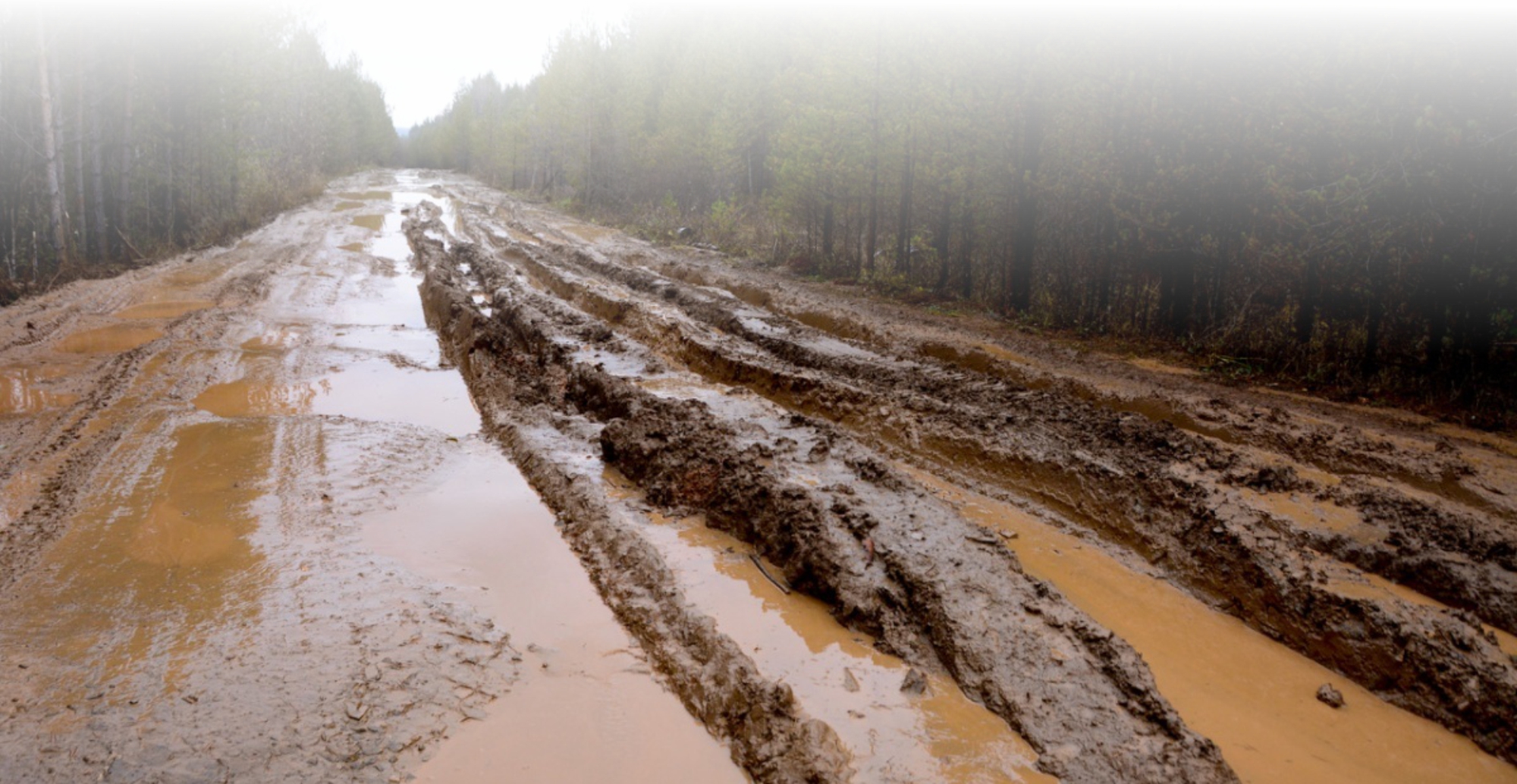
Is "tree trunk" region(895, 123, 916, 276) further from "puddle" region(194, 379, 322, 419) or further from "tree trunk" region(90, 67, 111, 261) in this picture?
"tree trunk" region(90, 67, 111, 261)

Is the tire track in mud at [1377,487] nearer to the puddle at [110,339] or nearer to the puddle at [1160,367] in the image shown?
the puddle at [1160,367]

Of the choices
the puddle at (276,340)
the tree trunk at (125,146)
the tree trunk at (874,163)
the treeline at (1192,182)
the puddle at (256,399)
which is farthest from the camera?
the tree trunk at (125,146)

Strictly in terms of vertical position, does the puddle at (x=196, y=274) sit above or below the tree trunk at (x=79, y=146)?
below

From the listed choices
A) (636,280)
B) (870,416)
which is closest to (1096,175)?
(870,416)

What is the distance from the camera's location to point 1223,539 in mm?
5641

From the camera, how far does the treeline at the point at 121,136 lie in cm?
1784

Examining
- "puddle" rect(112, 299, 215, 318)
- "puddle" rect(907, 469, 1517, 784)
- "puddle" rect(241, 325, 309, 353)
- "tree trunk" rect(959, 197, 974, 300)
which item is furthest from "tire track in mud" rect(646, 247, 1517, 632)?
"puddle" rect(112, 299, 215, 318)

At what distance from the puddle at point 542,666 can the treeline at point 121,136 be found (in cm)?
1208

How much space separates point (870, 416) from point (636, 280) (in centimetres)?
957

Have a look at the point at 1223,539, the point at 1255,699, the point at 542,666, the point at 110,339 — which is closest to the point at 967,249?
the point at 1223,539

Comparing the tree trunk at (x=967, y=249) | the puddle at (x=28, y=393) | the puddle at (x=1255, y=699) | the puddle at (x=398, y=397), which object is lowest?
the puddle at (x=1255, y=699)

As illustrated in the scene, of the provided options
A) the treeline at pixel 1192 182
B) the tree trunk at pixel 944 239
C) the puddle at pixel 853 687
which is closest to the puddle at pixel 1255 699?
the puddle at pixel 853 687

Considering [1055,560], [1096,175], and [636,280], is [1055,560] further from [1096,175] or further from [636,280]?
[636,280]

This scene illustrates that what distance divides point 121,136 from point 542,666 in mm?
24499
